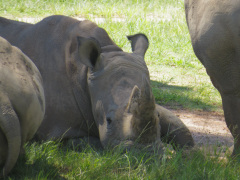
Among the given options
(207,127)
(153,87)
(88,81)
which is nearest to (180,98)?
(153,87)

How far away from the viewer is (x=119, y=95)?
4488 mm

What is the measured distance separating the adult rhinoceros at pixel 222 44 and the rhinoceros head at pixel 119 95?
597 mm

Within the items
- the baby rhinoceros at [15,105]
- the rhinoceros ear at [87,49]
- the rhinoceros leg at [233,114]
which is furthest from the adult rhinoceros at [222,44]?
the baby rhinoceros at [15,105]

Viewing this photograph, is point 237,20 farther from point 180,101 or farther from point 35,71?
point 180,101

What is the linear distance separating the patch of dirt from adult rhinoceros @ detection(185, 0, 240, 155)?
1.14m

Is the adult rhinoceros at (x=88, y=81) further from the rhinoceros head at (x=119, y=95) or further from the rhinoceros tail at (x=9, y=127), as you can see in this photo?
the rhinoceros tail at (x=9, y=127)

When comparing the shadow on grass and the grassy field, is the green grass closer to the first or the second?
the grassy field

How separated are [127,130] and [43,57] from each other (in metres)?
1.50

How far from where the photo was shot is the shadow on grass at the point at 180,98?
7.27 m

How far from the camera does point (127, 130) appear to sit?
4148mm

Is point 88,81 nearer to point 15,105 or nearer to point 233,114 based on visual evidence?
point 233,114

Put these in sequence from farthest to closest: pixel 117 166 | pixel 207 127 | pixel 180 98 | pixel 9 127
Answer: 1. pixel 180 98
2. pixel 207 127
3. pixel 117 166
4. pixel 9 127

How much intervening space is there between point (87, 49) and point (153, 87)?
3334mm

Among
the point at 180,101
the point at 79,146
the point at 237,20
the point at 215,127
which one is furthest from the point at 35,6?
the point at 237,20
